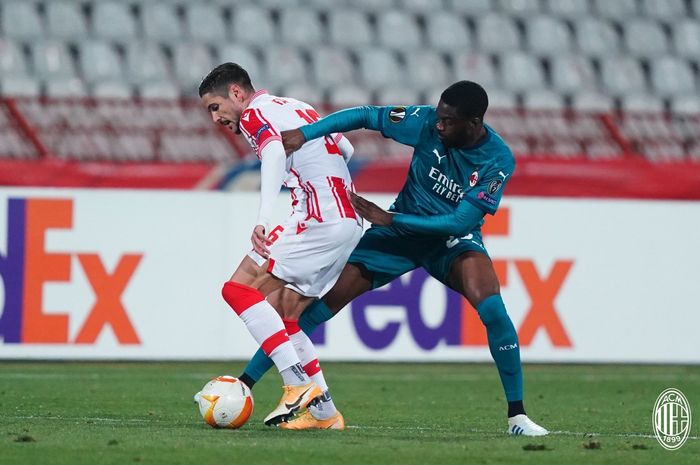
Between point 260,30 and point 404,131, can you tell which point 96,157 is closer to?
point 260,30

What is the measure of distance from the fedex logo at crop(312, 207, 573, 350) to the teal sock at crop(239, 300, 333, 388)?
14.6ft

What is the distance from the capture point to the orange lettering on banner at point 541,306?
1223cm

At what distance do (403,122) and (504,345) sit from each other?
1315 millimetres

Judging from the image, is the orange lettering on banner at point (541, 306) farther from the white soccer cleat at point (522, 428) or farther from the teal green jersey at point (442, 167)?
the white soccer cleat at point (522, 428)

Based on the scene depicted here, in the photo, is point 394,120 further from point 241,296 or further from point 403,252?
point 241,296

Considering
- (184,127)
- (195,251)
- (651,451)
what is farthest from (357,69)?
(651,451)

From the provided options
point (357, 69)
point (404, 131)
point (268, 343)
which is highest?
point (357, 69)

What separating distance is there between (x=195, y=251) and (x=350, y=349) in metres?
1.65

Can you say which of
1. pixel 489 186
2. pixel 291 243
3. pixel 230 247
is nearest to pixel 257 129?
pixel 291 243

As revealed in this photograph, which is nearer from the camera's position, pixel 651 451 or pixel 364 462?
pixel 364 462

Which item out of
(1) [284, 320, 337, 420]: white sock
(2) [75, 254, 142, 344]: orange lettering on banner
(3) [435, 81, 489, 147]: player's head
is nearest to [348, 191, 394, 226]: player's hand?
(3) [435, 81, 489, 147]: player's head

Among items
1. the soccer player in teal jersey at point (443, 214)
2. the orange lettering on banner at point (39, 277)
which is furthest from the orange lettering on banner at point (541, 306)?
the soccer player in teal jersey at point (443, 214)

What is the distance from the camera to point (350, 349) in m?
12.0

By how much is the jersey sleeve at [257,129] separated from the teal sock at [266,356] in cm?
100
